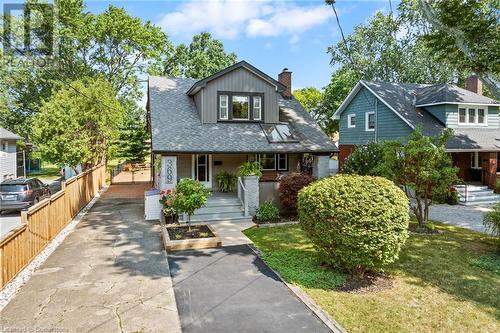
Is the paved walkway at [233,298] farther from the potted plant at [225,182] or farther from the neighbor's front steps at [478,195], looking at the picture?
the neighbor's front steps at [478,195]

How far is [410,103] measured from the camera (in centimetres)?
2381

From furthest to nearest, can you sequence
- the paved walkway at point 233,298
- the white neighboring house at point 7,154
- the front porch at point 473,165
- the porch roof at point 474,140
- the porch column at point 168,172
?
the white neighboring house at point 7,154 < the front porch at point 473,165 < the porch roof at point 474,140 < the porch column at point 168,172 < the paved walkway at point 233,298

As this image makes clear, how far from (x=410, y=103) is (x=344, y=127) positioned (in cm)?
570

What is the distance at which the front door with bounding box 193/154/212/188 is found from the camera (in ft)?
59.4

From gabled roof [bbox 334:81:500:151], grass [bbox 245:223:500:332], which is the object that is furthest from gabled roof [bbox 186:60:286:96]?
grass [bbox 245:223:500:332]

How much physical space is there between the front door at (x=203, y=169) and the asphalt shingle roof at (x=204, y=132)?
A: 1.61 m

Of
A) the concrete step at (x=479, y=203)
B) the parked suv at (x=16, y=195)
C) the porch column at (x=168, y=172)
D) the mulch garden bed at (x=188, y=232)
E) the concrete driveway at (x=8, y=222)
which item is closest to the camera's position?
the mulch garden bed at (x=188, y=232)

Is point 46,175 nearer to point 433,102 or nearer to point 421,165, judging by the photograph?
point 433,102

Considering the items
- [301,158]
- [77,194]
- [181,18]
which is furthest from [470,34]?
[77,194]

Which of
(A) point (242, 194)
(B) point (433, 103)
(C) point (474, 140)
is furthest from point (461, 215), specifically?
(A) point (242, 194)

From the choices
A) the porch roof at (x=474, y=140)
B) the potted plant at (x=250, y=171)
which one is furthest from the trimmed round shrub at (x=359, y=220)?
the porch roof at (x=474, y=140)

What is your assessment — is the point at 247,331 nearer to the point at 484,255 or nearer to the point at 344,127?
the point at 484,255

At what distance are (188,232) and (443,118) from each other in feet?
59.4

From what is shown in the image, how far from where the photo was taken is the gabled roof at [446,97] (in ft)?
71.3
